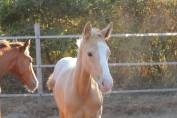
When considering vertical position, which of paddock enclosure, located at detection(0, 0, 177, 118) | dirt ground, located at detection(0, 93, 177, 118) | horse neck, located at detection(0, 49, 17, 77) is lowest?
dirt ground, located at detection(0, 93, 177, 118)

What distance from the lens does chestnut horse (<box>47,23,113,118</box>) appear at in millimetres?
5180

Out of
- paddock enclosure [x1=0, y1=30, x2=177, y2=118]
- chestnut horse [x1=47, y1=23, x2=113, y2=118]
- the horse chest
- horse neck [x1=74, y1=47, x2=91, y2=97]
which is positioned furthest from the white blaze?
paddock enclosure [x1=0, y1=30, x2=177, y2=118]

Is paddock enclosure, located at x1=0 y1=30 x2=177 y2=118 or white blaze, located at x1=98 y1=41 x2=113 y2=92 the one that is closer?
white blaze, located at x1=98 y1=41 x2=113 y2=92

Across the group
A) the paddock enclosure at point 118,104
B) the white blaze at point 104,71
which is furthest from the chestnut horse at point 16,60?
the paddock enclosure at point 118,104

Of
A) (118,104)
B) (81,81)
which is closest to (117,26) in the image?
(118,104)

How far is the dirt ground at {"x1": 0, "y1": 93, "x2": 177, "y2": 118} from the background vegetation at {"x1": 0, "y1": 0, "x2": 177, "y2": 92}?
1.95ft

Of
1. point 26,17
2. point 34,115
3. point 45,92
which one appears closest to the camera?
point 34,115

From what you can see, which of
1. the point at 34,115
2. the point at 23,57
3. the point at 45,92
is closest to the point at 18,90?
the point at 45,92

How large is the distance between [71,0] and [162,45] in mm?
2154

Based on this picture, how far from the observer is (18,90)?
34.1 ft

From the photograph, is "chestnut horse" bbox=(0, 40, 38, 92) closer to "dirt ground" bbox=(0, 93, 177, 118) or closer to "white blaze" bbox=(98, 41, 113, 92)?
"white blaze" bbox=(98, 41, 113, 92)

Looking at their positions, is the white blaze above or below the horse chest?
above

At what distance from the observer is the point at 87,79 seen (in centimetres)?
588

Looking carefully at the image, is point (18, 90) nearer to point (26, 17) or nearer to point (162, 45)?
point (26, 17)
